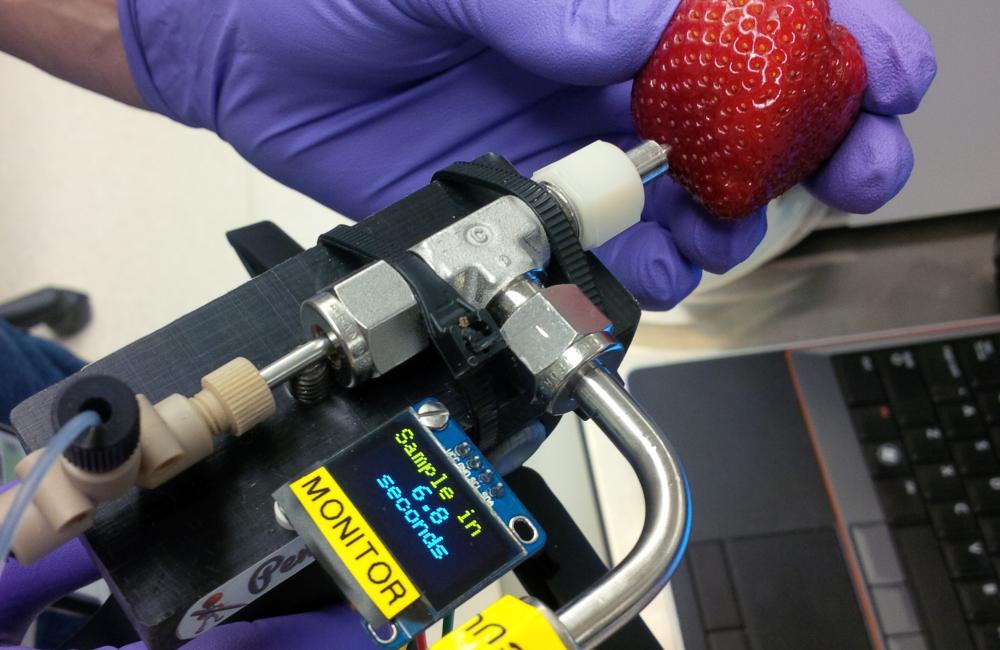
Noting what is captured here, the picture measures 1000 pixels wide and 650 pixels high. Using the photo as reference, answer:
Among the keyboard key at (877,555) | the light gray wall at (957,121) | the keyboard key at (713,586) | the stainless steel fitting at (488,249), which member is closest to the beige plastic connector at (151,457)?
the stainless steel fitting at (488,249)

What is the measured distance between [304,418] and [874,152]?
1.51 ft

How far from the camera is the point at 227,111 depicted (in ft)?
2.55

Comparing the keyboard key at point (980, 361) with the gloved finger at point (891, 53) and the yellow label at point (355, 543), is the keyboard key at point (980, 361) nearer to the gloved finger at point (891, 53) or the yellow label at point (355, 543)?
the gloved finger at point (891, 53)

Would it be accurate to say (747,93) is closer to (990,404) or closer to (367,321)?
(367,321)

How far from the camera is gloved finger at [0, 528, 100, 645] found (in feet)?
1.75

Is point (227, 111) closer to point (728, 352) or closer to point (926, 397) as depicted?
point (728, 352)

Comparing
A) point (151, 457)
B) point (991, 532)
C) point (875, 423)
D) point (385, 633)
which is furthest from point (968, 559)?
point (151, 457)

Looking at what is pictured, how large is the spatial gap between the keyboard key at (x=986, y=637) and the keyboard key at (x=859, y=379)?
0.21m

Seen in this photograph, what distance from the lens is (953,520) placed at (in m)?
0.69

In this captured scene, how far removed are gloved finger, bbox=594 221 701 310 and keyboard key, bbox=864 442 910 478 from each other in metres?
0.25

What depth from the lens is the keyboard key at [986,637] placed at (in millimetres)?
647

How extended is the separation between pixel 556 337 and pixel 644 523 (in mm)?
Answer: 104

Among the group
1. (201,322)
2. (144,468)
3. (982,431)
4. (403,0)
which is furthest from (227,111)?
(982,431)

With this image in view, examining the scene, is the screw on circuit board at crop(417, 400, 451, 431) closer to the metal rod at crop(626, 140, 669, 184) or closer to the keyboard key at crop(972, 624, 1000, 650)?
the metal rod at crop(626, 140, 669, 184)
